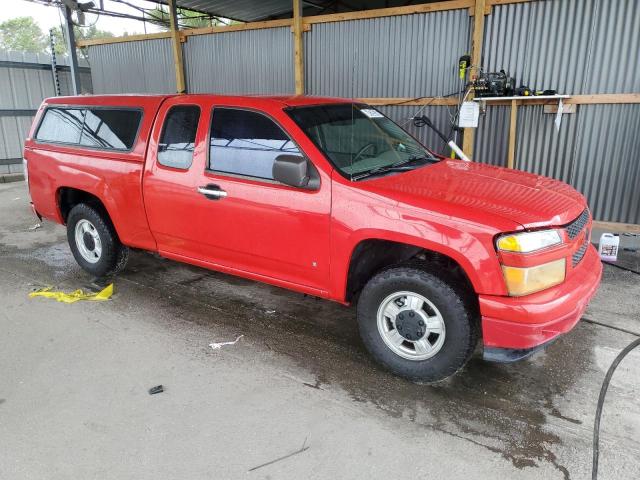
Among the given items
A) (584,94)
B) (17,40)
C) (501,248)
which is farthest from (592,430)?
(17,40)

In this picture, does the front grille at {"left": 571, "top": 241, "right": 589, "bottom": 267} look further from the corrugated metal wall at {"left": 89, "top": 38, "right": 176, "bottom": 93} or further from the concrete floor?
the corrugated metal wall at {"left": 89, "top": 38, "right": 176, "bottom": 93}

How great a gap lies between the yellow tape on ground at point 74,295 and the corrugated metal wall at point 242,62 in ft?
16.5

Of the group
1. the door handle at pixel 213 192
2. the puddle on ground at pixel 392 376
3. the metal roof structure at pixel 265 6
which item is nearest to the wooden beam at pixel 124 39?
the metal roof structure at pixel 265 6

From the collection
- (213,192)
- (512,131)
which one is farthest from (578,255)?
(512,131)

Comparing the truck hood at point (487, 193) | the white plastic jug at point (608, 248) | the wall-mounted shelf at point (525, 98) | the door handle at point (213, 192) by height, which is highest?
the wall-mounted shelf at point (525, 98)

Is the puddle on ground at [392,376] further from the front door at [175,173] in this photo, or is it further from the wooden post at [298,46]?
the wooden post at [298,46]

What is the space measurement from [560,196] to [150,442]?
301 centimetres

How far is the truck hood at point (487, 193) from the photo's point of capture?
288 centimetres

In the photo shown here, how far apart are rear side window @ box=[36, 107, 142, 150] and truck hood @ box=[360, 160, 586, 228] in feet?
7.86

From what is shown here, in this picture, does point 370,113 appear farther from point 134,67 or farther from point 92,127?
point 134,67

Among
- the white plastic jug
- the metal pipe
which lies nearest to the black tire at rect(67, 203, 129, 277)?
the white plastic jug

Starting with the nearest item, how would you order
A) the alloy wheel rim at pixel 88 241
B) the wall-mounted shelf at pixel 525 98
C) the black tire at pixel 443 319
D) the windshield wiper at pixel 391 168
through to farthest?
the black tire at pixel 443 319, the windshield wiper at pixel 391 168, the alloy wheel rim at pixel 88 241, the wall-mounted shelf at pixel 525 98

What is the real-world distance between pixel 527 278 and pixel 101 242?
12.9 feet

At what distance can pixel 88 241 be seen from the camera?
504 cm
